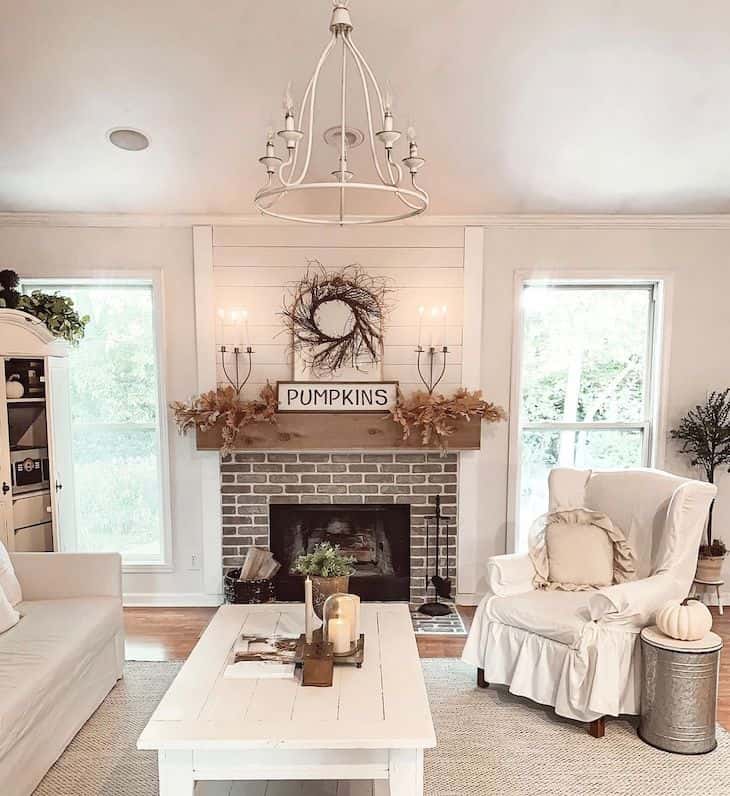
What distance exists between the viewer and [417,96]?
118 inches

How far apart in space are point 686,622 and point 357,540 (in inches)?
83.5

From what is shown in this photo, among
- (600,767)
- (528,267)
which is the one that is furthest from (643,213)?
(600,767)

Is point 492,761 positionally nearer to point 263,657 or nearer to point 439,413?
point 263,657

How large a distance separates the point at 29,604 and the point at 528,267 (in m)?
3.34

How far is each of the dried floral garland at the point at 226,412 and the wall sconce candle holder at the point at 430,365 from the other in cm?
94

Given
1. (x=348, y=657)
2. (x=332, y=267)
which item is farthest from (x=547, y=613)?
(x=332, y=267)

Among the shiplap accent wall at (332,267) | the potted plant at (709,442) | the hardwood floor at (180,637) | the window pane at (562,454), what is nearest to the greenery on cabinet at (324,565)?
the hardwood floor at (180,637)

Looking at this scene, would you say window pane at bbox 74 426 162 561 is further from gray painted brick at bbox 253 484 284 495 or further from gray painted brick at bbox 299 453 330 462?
gray painted brick at bbox 299 453 330 462

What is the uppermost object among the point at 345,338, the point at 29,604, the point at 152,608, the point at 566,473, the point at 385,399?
the point at 345,338

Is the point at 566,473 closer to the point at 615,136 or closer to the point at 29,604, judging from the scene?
the point at 615,136

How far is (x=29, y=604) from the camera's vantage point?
9.65ft

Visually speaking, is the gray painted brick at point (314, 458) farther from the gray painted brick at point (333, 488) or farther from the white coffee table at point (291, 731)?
the white coffee table at point (291, 731)

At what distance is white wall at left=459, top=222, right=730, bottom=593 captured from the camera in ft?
13.2

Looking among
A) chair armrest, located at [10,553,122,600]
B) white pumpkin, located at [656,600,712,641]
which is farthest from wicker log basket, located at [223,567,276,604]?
white pumpkin, located at [656,600,712,641]
